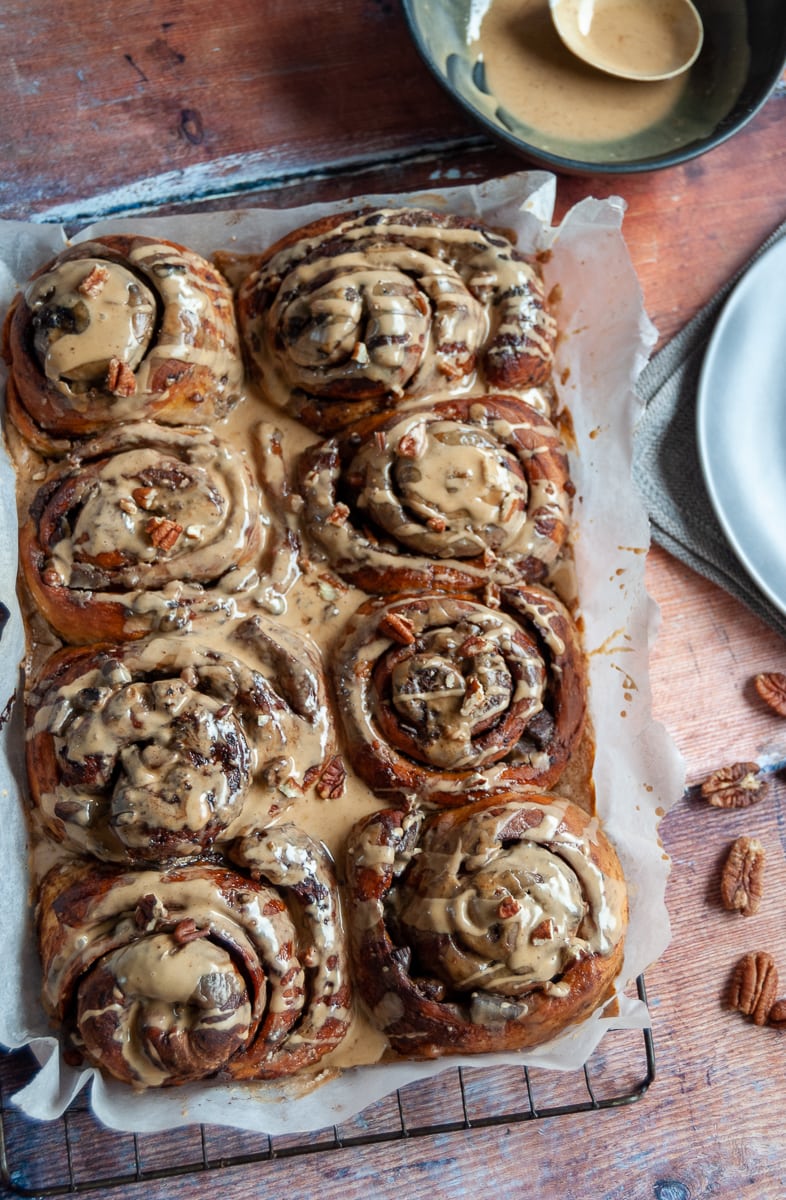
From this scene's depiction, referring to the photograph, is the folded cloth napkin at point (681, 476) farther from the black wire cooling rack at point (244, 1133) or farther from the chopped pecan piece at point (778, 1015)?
the black wire cooling rack at point (244, 1133)

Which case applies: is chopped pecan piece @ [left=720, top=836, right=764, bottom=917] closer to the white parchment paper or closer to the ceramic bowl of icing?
the white parchment paper

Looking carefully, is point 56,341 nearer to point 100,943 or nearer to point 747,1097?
point 100,943

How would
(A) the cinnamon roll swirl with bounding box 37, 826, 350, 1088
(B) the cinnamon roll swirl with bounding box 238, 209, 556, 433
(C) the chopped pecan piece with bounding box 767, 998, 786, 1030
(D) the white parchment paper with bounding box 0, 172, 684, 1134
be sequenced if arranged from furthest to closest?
(C) the chopped pecan piece with bounding box 767, 998, 786, 1030 → (B) the cinnamon roll swirl with bounding box 238, 209, 556, 433 → (D) the white parchment paper with bounding box 0, 172, 684, 1134 → (A) the cinnamon roll swirl with bounding box 37, 826, 350, 1088

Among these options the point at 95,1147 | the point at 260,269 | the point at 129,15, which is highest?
the point at 129,15

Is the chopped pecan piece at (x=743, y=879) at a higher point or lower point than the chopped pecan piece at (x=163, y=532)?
lower

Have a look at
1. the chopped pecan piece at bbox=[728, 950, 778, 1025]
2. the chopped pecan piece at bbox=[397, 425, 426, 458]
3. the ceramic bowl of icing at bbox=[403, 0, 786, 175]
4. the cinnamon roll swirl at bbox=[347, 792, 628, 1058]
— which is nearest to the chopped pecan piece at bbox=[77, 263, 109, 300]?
the chopped pecan piece at bbox=[397, 425, 426, 458]

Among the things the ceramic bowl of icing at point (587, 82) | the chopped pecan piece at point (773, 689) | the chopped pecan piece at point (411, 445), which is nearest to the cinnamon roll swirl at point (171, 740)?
the chopped pecan piece at point (411, 445)

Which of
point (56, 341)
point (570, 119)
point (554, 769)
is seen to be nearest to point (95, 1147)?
point (554, 769)
